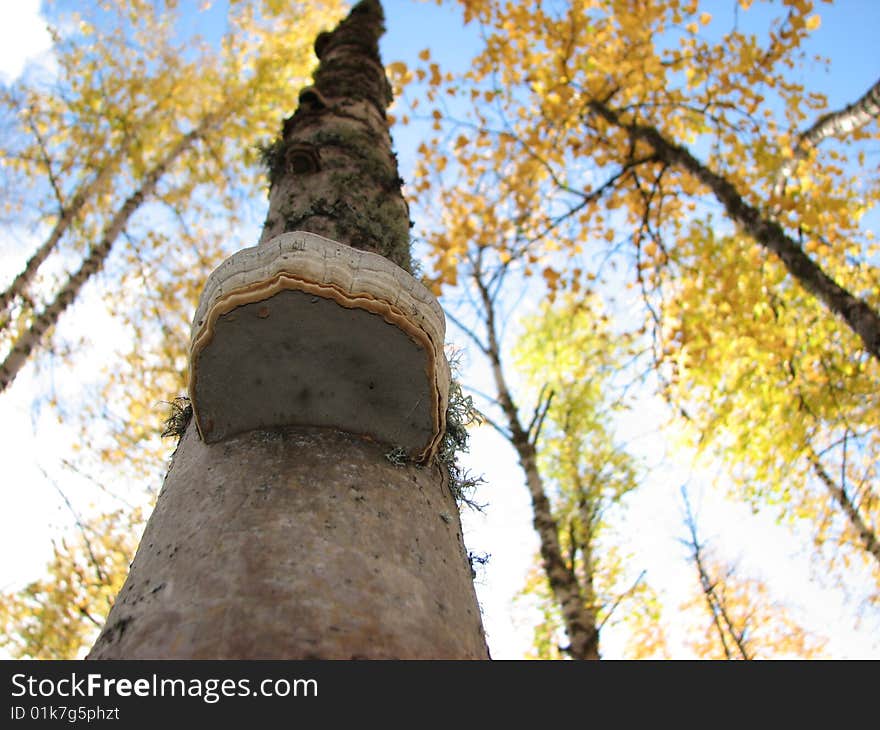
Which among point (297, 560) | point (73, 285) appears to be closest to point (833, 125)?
point (297, 560)

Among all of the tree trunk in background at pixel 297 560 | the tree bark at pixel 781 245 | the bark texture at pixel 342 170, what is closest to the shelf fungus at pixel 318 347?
the tree trunk in background at pixel 297 560

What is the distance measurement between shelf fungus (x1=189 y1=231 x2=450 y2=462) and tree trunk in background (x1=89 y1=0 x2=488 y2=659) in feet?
0.22

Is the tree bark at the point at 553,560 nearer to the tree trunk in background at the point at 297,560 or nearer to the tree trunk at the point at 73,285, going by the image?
the tree trunk in background at the point at 297,560

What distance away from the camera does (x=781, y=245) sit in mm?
5176

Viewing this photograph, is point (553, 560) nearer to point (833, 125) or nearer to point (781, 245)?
point (781, 245)

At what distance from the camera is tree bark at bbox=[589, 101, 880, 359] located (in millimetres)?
4391

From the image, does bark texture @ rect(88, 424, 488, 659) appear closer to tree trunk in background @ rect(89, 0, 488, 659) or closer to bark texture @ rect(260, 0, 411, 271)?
tree trunk in background @ rect(89, 0, 488, 659)

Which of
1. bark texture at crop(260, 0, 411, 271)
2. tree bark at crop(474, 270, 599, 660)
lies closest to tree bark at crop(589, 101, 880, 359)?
tree bark at crop(474, 270, 599, 660)

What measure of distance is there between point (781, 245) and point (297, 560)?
17.8 feet

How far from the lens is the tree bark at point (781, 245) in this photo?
14.4 feet

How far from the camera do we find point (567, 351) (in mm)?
12891

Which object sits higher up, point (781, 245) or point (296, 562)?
point (781, 245)

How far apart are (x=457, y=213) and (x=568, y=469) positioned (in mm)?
5650

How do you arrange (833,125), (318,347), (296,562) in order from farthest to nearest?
1. (833,125)
2. (318,347)
3. (296,562)
